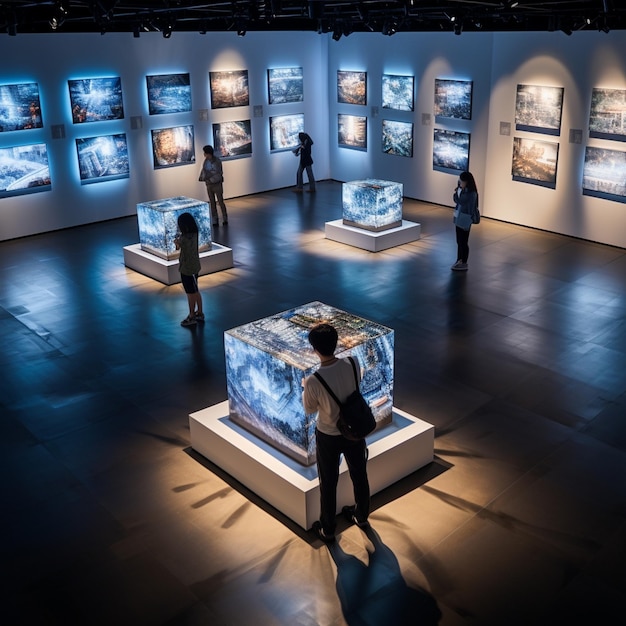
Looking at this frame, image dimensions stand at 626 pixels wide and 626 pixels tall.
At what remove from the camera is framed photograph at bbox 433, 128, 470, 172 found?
1708 cm

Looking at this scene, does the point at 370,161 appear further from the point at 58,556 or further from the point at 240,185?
the point at 58,556

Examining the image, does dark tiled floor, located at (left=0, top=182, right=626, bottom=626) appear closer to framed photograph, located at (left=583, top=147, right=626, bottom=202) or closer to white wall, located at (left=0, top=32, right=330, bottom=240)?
framed photograph, located at (left=583, top=147, right=626, bottom=202)

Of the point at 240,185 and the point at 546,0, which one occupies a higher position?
the point at 546,0

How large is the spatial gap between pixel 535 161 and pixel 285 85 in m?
7.51

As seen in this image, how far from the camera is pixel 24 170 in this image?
51.9ft

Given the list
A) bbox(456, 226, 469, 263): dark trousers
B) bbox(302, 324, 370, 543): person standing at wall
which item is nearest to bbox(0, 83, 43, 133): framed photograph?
bbox(456, 226, 469, 263): dark trousers

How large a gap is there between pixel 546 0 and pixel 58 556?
12085 millimetres

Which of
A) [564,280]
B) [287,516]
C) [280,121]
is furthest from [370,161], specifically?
[287,516]

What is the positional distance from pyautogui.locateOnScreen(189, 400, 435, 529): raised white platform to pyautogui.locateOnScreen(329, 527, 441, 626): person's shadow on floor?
553 millimetres

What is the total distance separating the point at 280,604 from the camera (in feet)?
18.0

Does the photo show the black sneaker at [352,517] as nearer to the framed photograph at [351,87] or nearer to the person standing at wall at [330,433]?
the person standing at wall at [330,433]

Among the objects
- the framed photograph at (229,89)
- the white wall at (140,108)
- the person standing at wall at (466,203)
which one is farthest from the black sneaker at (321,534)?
the framed photograph at (229,89)

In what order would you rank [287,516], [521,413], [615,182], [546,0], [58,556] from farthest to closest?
1. [615,182]
2. [546,0]
3. [521,413]
4. [287,516]
5. [58,556]

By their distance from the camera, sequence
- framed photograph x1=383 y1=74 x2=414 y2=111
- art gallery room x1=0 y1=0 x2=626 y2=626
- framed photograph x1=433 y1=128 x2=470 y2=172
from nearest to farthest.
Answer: art gallery room x1=0 y1=0 x2=626 y2=626
framed photograph x1=433 y1=128 x2=470 y2=172
framed photograph x1=383 y1=74 x2=414 y2=111
